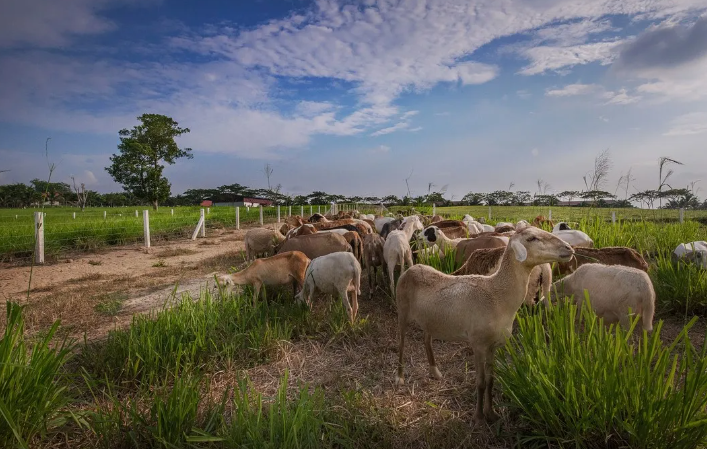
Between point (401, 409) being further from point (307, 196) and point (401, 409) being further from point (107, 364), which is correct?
point (307, 196)

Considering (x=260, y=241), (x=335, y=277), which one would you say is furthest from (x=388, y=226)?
(x=335, y=277)

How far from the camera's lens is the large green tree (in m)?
40.3

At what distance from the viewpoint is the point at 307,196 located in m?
51.8

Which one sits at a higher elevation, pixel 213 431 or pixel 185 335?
pixel 185 335

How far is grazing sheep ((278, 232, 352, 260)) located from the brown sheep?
252 centimetres

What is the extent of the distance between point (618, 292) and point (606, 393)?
2.22 metres

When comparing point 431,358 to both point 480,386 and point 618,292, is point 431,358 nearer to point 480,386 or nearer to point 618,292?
point 480,386

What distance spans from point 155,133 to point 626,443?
161ft

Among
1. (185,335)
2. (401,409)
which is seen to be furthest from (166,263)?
(401,409)

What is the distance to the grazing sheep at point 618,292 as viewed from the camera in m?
3.97

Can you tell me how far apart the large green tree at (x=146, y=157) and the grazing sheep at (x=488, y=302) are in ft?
146

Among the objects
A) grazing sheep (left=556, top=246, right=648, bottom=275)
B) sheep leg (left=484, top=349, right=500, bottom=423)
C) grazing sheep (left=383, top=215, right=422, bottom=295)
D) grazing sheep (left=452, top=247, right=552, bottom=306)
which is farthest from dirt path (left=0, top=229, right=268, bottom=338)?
grazing sheep (left=556, top=246, right=648, bottom=275)

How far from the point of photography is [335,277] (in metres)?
5.60

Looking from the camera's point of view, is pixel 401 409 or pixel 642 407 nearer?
pixel 642 407
